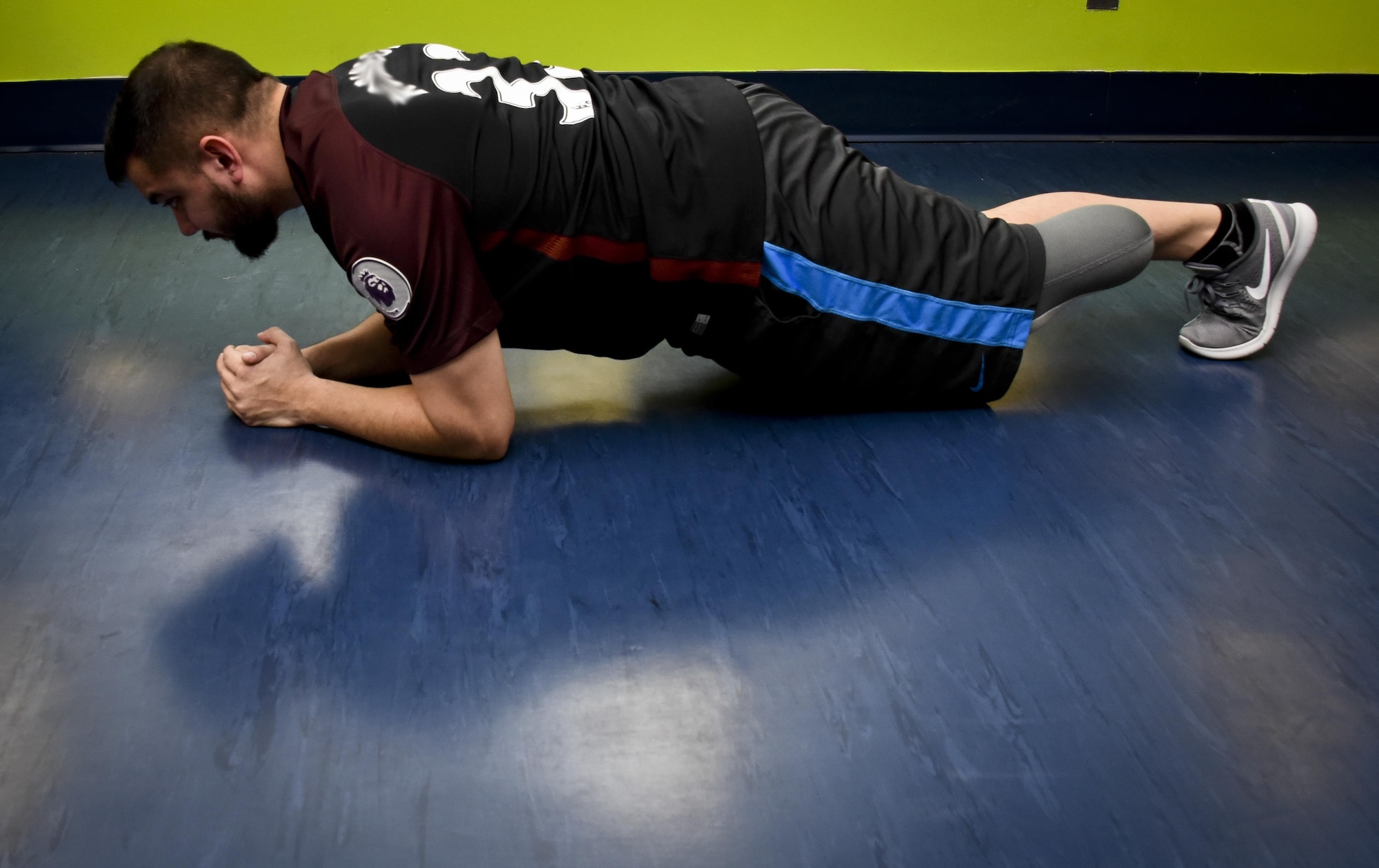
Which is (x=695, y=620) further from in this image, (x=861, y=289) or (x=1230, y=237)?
(x=1230, y=237)

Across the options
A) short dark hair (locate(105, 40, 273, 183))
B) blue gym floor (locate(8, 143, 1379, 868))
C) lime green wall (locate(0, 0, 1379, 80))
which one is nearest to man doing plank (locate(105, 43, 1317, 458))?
short dark hair (locate(105, 40, 273, 183))

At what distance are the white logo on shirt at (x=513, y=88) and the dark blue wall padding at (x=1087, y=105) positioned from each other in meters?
1.55

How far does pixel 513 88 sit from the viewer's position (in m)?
1.66

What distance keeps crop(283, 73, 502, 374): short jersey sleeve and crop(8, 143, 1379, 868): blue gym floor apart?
265mm

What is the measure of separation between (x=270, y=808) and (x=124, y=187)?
209 centimetres

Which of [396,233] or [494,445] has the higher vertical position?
[396,233]

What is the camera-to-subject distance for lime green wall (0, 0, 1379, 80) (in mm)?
2932

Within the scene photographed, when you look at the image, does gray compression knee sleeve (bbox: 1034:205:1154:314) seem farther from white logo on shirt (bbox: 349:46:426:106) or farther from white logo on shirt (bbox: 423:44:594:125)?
white logo on shirt (bbox: 349:46:426:106)

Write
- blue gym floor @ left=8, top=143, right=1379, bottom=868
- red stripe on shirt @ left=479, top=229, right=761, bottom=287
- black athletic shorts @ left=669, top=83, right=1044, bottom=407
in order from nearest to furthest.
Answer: blue gym floor @ left=8, top=143, right=1379, bottom=868
red stripe on shirt @ left=479, top=229, right=761, bottom=287
black athletic shorts @ left=669, top=83, right=1044, bottom=407

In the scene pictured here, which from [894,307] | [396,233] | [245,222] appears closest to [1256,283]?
[894,307]

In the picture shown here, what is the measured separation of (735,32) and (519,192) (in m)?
1.73

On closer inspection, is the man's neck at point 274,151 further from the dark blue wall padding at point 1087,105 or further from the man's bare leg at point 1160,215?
the dark blue wall padding at point 1087,105

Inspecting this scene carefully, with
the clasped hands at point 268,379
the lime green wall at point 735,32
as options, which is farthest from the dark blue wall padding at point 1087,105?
the clasped hands at point 268,379

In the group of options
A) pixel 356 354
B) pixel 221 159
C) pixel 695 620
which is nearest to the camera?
pixel 695 620
